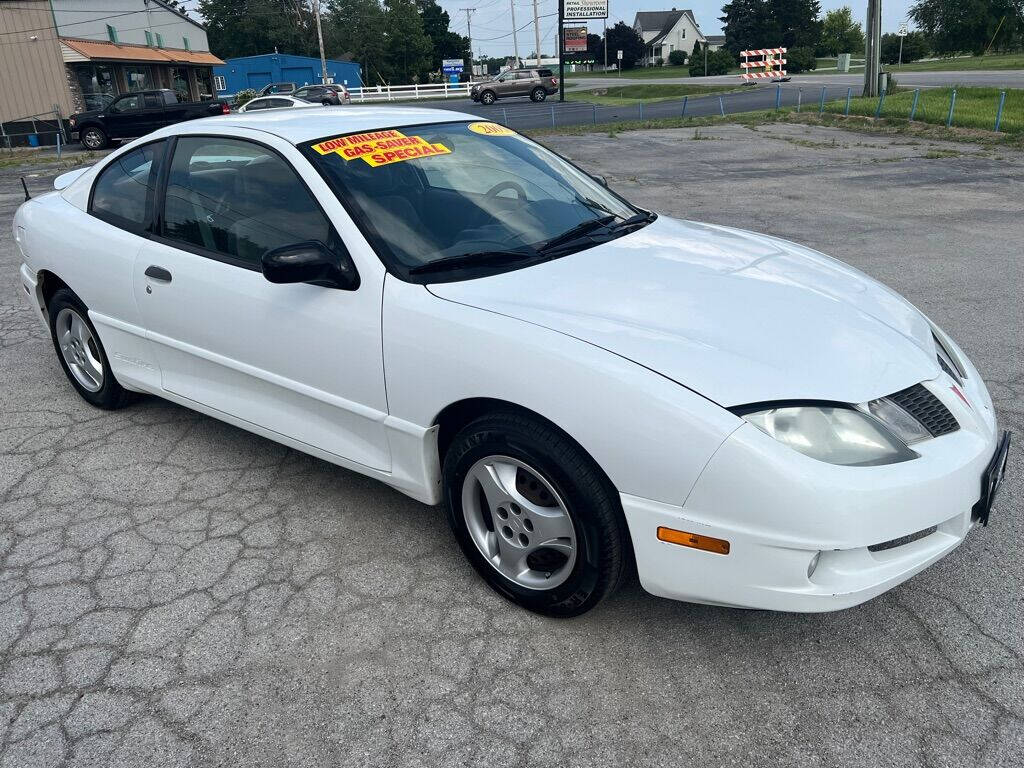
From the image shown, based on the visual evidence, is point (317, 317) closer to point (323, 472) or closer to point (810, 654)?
point (323, 472)

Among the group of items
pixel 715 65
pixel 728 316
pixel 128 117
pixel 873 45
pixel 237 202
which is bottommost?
pixel 728 316

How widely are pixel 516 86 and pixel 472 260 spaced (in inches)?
1550

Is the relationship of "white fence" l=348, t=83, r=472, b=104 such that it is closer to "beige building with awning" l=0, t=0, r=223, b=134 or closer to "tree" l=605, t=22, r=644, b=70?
"beige building with awning" l=0, t=0, r=223, b=134

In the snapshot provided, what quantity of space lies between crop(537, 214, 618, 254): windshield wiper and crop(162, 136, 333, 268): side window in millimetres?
803

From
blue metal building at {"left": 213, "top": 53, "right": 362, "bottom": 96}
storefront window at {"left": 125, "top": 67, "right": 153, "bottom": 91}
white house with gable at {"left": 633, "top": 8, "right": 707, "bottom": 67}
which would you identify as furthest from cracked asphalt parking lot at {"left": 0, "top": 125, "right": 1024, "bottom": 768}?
white house with gable at {"left": 633, "top": 8, "right": 707, "bottom": 67}

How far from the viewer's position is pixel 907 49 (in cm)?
6278

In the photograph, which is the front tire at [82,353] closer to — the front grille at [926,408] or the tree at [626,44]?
the front grille at [926,408]

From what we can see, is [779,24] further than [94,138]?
Yes

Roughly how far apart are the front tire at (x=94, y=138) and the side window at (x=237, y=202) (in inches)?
914

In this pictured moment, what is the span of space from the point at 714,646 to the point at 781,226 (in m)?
7.26

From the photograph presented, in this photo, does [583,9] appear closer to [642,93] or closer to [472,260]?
[642,93]

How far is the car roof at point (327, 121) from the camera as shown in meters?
3.41

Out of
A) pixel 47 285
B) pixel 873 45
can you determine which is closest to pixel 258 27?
pixel 873 45

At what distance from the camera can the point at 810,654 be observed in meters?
2.56
